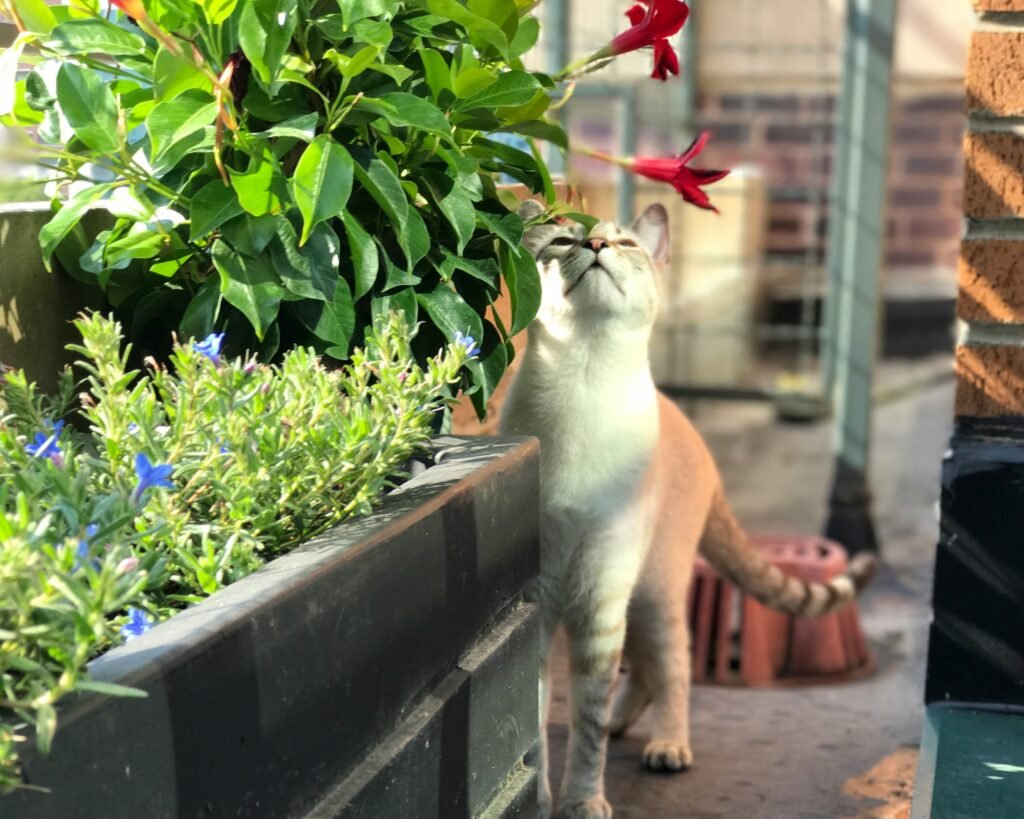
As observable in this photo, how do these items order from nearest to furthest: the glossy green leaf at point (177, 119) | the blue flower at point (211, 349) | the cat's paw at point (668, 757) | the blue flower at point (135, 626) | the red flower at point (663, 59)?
the blue flower at point (135, 626) → the blue flower at point (211, 349) → the glossy green leaf at point (177, 119) → the red flower at point (663, 59) → the cat's paw at point (668, 757)

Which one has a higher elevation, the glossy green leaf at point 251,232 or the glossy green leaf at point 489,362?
the glossy green leaf at point 251,232

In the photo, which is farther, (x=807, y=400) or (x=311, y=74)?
(x=807, y=400)

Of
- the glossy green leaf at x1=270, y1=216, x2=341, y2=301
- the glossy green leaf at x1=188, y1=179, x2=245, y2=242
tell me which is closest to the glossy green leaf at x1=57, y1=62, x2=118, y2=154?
the glossy green leaf at x1=188, y1=179, x2=245, y2=242

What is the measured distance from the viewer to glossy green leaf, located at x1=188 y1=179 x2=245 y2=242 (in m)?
1.58

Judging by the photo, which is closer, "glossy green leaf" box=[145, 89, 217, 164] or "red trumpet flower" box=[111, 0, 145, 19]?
"red trumpet flower" box=[111, 0, 145, 19]

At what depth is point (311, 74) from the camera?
1661mm

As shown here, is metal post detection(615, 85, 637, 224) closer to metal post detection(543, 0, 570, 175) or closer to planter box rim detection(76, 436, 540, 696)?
metal post detection(543, 0, 570, 175)

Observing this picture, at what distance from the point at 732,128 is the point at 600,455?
5972 millimetres

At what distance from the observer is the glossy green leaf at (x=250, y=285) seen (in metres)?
1.60

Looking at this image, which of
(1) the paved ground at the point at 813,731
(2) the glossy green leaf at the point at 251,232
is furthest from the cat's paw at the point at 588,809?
(2) the glossy green leaf at the point at 251,232

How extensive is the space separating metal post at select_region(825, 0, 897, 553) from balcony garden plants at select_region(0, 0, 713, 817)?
231cm

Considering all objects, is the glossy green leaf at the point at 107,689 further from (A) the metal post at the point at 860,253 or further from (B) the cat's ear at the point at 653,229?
(A) the metal post at the point at 860,253

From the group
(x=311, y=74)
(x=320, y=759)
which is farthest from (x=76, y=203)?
(x=320, y=759)

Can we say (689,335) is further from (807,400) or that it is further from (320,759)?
(320,759)
